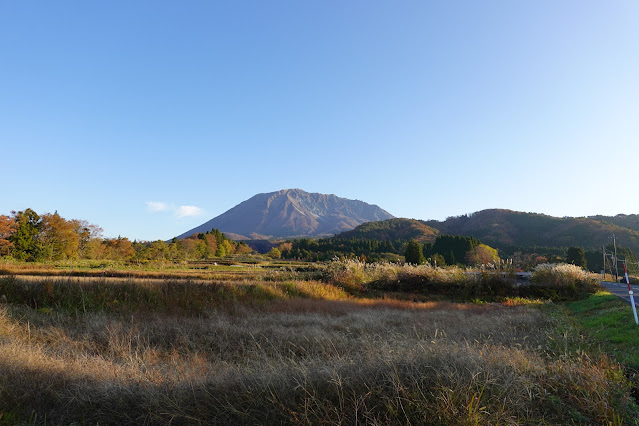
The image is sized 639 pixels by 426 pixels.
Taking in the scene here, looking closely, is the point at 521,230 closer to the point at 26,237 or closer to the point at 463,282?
the point at 463,282

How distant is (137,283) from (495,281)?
64.0 ft

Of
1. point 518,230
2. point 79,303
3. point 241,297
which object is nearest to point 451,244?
point 518,230

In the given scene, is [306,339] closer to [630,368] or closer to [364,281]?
[630,368]

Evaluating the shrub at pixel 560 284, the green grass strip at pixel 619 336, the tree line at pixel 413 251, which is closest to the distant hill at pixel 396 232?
the tree line at pixel 413 251

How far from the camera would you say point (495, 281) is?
68.7 ft

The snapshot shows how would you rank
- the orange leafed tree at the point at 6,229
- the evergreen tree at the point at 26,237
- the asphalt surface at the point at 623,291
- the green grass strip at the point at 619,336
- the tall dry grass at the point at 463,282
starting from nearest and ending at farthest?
the green grass strip at the point at 619,336
the asphalt surface at the point at 623,291
the tall dry grass at the point at 463,282
the evergreen tree at the point at 26,237
the orange leafed tree at the point at 6,229

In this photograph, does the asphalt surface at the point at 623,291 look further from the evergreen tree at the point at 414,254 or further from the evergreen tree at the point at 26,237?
the evergreen tree at the point at 26,237

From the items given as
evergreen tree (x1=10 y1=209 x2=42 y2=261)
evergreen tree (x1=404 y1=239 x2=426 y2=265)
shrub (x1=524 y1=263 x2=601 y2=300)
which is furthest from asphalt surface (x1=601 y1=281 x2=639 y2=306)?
evergreen tree (x1=10 y1=209 x2=42 y2=261)

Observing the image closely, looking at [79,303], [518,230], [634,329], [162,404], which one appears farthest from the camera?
[518,230]

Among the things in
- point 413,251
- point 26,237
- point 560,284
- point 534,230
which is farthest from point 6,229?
point 534,230

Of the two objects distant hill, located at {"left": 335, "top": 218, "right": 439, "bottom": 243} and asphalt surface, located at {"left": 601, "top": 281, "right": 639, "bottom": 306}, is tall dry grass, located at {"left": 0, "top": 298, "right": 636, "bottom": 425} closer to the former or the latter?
asphalt surface, located at {"left": 601, "top": 281, "right": 639, "bottom": 306}

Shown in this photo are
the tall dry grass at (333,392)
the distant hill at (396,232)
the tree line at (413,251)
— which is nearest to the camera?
the tall dry grass at (333,392)

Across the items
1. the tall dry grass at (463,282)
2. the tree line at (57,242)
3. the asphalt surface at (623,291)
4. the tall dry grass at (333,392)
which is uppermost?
the tree line at (57,242)

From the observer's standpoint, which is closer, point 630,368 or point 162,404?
point 162,404
